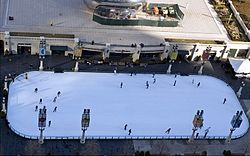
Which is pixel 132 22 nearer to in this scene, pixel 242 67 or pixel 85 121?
pixel 242 67

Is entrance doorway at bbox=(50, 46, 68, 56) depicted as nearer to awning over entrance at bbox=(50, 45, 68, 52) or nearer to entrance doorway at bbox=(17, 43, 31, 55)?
awning over entrance at bbox=(50, 45, 68, 52)

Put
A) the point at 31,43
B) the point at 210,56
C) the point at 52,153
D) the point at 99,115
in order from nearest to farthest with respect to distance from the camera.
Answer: the point at 52,153 < the point at 99,115 < the point at 31,43 < the point at 210,56

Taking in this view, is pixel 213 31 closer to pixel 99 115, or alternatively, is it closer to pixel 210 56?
pixel 210 56

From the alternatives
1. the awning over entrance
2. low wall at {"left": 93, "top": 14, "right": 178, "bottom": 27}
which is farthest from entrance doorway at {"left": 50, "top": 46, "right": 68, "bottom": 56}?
low wall at {"left": 93, "top": 14, "right": 178, "bottom": 27}

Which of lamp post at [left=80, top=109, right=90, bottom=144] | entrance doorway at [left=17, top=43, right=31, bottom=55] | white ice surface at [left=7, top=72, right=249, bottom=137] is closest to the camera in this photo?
lamp post at [left=80, top=109, right=90, bottom=144]

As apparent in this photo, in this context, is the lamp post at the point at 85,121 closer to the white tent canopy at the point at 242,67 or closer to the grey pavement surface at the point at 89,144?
the grey pavement surface at the point at 89,144

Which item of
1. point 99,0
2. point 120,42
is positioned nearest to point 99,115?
point 120,42
